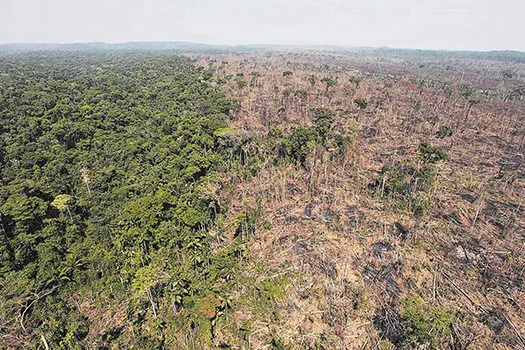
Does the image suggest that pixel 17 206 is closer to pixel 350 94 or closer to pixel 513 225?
pixel 513 225

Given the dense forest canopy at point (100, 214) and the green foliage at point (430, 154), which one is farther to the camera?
the green foliage at point (430, 154)

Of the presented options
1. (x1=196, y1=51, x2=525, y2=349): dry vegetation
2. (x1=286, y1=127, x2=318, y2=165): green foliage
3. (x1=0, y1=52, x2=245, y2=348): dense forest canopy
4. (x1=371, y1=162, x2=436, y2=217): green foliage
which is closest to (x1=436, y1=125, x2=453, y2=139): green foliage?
(x1=196, y1=51, x2=525, y2=349): dry vegetation

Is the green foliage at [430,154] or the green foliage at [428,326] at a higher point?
the green foliage at [430,154]

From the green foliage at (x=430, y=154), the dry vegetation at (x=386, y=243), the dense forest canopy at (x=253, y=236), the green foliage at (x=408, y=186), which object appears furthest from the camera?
the green foliage at (x=430, y=154)

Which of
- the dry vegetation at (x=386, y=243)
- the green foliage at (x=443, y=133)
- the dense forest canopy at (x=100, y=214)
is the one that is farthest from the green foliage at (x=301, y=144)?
the green foliage at (x=443, y=133)

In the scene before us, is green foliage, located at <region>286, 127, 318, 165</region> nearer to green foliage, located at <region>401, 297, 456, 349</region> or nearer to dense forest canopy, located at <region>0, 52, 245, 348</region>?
dense forest canopy, located at <region>0, 52, 245, 348</region>

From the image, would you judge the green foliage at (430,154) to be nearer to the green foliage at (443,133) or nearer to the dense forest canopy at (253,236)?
the dense forest canopy at (253,236)
